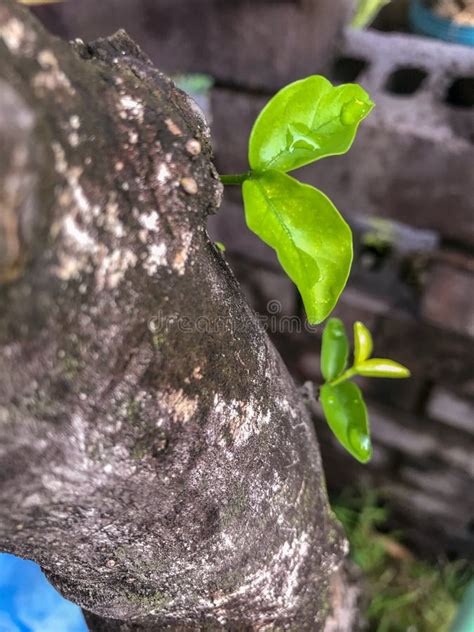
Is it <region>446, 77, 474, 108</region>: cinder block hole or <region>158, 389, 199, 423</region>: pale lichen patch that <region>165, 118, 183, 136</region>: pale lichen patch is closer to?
<region>158, 389, 199, 423</region>: pale lichen patch

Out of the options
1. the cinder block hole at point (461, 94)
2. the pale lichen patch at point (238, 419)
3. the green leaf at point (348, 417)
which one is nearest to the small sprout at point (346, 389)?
the green leaf at point (348, 417)

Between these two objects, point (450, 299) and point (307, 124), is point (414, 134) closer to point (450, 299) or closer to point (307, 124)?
point (450, 299)

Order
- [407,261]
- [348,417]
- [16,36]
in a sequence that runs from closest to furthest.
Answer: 1. [16,36]
2. [348,417]
3. [407,261]

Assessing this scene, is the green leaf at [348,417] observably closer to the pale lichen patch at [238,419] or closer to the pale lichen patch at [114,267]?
the pale lichen patch at [238,419]

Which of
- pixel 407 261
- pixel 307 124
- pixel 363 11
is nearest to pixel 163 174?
pixel 307 124

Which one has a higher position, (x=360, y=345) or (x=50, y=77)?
(x=50, y=77)

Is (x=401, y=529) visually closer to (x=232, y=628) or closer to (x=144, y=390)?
(x=232, y=628)

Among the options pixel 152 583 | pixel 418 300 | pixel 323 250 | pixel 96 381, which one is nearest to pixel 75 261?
pixel 96 381

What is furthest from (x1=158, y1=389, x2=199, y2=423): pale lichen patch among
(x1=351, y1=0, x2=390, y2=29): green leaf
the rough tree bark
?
(x1=351, y1=0, x2=390, y2=29): green leaf
